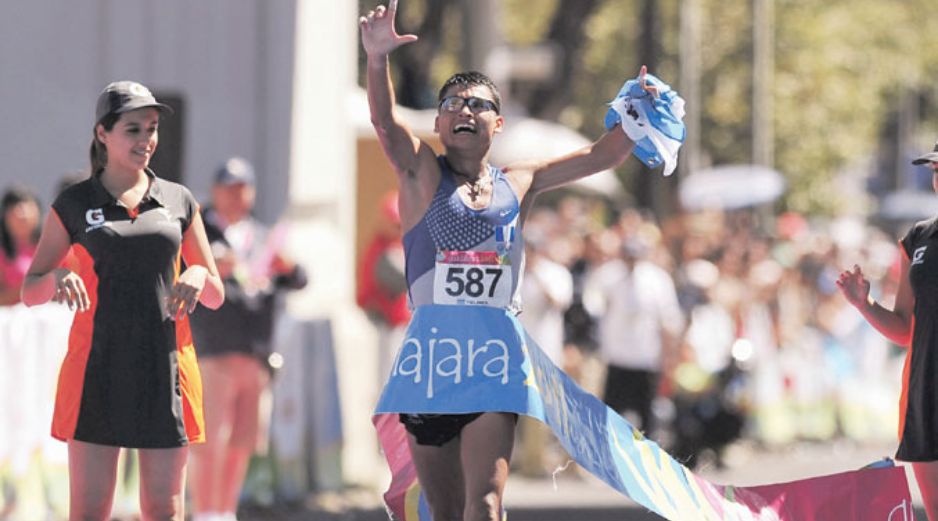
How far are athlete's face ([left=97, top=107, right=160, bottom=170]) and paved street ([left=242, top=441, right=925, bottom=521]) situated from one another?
20.0 feet

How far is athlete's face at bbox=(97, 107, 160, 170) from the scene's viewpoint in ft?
26.3

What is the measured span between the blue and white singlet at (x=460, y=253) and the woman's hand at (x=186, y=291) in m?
0.76

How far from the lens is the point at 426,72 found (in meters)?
32.7

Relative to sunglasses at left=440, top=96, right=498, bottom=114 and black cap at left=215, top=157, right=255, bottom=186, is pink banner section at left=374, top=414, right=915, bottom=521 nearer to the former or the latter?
sunglasses at left=440, top=96, right=498, bottom=114

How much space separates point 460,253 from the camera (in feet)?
26.6

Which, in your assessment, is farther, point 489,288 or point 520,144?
point 520,144

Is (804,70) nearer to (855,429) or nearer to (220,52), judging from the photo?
(855,429)

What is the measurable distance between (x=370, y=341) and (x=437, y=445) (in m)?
7.79

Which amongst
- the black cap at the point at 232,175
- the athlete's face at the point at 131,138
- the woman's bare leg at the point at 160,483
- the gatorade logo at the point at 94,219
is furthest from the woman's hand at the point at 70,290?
the black cap at the point at 232,175

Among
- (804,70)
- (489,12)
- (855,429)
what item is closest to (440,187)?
(855,429)

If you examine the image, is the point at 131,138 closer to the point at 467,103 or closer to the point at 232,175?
the point at 467,103

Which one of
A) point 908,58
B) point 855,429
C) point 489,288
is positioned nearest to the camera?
point 489,288

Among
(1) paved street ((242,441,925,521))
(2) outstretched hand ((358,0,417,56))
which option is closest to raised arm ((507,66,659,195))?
(2) outstretched hand ((358,0,417,56))

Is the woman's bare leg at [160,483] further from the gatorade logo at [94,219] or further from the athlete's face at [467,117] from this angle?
the athlete's face at [467,117]
